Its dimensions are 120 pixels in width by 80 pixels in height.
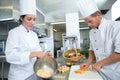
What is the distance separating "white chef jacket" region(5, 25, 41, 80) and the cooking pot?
6.9 inches

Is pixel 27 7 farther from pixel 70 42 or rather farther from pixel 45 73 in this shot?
pixel 70 42

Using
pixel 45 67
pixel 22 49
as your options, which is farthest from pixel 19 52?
pixel 45 67

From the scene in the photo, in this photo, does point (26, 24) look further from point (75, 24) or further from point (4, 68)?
point (75, 24)

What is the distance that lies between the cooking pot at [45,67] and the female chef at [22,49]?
6 cm

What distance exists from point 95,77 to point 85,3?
624 millimetres

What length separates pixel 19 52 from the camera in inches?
49.3

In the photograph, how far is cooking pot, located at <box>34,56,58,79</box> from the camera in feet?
3.38

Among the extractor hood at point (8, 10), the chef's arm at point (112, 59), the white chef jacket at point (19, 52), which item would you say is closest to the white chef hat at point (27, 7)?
the white chef jacket at point (19, 52)

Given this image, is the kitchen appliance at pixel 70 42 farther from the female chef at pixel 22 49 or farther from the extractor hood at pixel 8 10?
the female chef at pixel 22 49

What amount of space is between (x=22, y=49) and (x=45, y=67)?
36cm

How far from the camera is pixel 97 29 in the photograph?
1270mm

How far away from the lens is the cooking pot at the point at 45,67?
103 centimetres

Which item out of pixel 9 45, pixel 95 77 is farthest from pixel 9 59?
pixel 95 77

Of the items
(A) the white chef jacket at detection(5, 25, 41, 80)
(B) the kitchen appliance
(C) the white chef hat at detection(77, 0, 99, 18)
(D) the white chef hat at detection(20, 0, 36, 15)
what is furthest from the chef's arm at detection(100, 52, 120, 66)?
(B) the kitchen appliance
